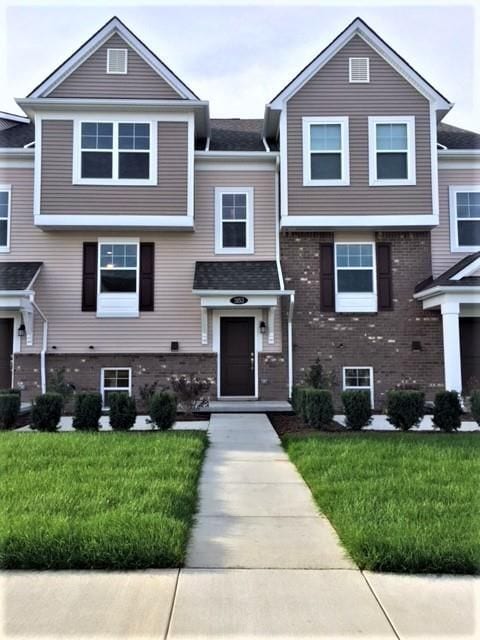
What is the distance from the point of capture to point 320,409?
30.7 ft

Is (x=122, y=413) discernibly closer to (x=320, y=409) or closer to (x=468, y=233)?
(x=320, y=409)

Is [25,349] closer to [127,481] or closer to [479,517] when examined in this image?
[127,481]

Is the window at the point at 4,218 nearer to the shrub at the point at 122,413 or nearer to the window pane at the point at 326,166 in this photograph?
the shrub at the point at 122,413

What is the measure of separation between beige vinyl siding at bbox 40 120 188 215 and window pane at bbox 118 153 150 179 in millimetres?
314

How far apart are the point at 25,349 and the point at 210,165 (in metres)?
6.74

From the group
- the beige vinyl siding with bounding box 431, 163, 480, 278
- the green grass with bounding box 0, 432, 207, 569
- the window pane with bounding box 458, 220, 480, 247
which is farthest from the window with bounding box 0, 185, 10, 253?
the window pane with bounding box 458, 220, 480, 247

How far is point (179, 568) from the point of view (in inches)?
146

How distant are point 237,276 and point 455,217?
6117mm

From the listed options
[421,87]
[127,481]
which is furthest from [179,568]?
[421,87]

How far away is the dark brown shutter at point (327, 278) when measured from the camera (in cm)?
1394

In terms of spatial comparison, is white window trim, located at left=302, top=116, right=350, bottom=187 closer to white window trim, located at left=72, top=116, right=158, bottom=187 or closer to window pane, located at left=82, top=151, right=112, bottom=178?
white window trim, located at left=72, top=116, right=158, bottom=187

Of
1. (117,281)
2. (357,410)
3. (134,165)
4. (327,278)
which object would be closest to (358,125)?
(327,278)

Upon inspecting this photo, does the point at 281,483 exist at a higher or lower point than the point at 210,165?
lower

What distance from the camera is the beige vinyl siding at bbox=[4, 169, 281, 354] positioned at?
13.7 m
